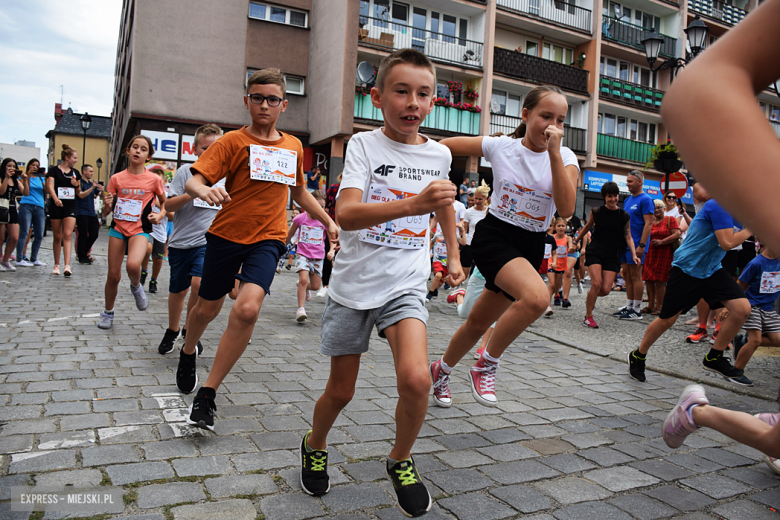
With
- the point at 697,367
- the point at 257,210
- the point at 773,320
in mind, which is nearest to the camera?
the point at 257,210

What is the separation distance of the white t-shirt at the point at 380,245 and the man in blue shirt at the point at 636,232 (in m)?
7.75

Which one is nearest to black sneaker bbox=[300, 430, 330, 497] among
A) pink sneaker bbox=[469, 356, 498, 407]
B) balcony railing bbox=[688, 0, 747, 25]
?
pink sneaker bbox=[469, 356, 498, 407]

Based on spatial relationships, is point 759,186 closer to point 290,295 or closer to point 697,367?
point 697,367

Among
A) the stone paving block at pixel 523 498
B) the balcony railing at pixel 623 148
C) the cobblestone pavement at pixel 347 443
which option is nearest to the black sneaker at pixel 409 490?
the cobblestone pavement at pixel 347 443

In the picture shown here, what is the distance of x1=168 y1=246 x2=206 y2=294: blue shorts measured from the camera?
520 cm

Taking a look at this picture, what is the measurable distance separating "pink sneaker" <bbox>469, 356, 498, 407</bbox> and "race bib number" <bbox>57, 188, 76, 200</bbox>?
10.1m

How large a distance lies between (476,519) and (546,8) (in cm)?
2981

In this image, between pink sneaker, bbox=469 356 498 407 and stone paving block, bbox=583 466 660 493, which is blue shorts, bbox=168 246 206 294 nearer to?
pink sneaker, bbox=469 356 498 407

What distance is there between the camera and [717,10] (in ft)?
115

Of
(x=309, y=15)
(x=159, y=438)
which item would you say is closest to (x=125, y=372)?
(x=159, y=438)

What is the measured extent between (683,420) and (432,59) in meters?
24.9

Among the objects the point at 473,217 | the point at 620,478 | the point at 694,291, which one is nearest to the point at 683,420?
the point at 620,478

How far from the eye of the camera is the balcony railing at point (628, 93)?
29.8 m

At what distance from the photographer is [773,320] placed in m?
5.57
